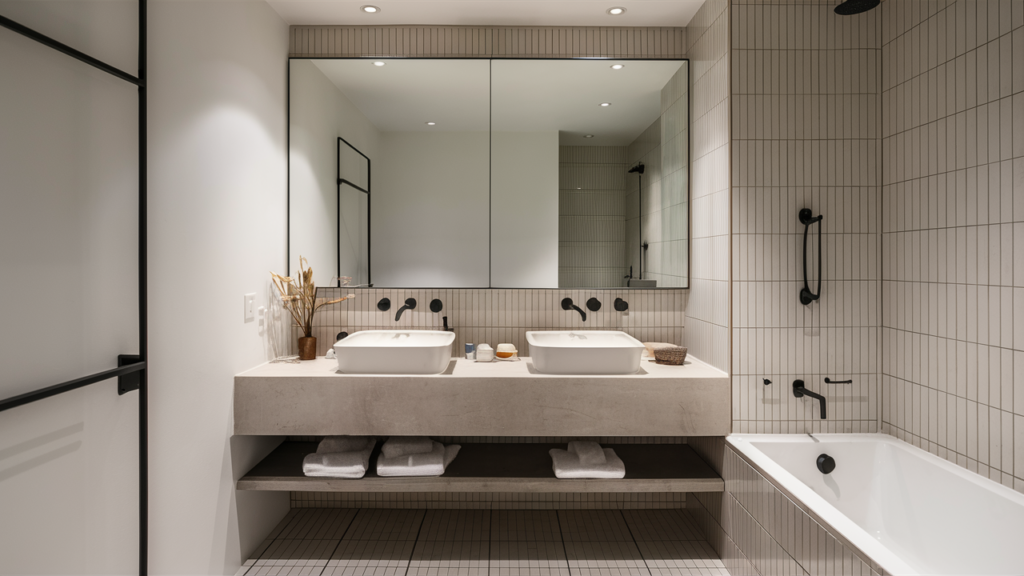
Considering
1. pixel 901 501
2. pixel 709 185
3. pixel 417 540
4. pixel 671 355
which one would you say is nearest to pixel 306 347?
pixel 417 540

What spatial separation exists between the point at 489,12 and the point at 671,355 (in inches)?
74.0

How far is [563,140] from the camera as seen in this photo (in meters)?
2.53

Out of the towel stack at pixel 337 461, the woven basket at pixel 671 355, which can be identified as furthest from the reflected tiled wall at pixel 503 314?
the towel stack at pixel 337 461

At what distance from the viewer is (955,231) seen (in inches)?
68.4

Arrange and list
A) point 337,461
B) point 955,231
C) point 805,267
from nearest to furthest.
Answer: point 955,231 < point 805,267 < point 337,461

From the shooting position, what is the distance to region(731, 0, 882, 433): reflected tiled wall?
2.04 metres

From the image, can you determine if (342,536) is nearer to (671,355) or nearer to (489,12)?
(671,355)

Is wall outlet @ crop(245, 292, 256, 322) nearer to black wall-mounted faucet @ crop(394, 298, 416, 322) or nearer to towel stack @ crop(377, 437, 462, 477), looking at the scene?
black wall-mounted faucet @ crop(394, 298, 416, 322)

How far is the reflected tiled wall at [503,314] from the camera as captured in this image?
2.55m

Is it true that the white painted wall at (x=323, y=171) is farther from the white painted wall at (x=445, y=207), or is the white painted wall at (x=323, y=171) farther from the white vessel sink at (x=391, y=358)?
the white vessel sink at (x=391, y=358)

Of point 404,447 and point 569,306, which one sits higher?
point 569,306

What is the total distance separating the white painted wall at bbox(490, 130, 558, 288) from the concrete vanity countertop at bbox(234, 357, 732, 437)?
69 cm

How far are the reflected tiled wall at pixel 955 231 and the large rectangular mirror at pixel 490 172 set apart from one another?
868 millimetres

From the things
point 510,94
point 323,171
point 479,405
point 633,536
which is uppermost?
point 510,94
